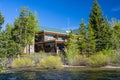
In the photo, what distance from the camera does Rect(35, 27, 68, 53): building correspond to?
4334 centimetres

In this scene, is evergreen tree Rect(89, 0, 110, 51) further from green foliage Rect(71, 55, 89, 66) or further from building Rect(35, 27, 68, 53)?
green foliage Rect(71, 55, 89, 66)

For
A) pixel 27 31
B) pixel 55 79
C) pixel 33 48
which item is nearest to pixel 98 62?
pixel 55 79

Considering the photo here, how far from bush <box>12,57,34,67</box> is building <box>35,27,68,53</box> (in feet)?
44.9

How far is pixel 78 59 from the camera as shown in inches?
1194

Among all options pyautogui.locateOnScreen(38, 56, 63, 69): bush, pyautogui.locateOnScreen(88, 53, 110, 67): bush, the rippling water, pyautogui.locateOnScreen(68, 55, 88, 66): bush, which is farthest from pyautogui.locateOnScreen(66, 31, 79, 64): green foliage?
the rippling water

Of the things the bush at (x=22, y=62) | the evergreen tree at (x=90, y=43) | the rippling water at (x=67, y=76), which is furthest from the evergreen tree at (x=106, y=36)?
the rippling water at (x=67, y=76)

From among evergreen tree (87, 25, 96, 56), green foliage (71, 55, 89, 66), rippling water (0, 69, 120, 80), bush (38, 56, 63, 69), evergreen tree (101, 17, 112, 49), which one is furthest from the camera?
evergreen tree (101, 17, 112, 49)

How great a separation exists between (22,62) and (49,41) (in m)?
14.8

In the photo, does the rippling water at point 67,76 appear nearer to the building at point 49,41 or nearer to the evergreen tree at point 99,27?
the evergreen tree at point 99,27

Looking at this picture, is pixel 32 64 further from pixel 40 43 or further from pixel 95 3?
pixel 95 3

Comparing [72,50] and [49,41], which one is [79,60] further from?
[49,41]

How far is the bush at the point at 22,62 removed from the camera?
28.3m

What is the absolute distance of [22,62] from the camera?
28.7m

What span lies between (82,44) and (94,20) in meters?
6.73
